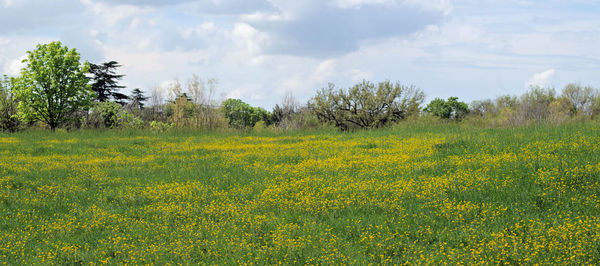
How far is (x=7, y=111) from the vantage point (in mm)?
34219

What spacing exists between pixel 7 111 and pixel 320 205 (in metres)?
33.6

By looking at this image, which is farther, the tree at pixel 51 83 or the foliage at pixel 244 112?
the foliage at pixel 244 112

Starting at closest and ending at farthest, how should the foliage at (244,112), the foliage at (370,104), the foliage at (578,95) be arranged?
the foliage at (370,104) → the foliage at (578,95) → the foliage at (244,112)

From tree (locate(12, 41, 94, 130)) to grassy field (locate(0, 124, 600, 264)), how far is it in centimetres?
2001

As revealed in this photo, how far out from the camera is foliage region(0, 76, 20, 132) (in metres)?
33.8

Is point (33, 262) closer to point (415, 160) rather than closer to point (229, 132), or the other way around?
point (415, 160)

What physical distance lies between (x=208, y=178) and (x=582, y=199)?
8798 millimetres

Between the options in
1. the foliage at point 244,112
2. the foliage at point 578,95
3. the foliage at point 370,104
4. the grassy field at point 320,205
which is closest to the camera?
the grassy field at point 320,205

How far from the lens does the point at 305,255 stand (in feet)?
22.2

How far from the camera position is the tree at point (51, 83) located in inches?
1334

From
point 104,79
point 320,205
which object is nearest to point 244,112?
point 104,79

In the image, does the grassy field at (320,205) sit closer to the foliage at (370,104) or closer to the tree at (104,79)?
the foliage at (370,104)

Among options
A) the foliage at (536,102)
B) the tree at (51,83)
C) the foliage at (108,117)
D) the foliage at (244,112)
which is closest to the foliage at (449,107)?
the foliage at (536,102)

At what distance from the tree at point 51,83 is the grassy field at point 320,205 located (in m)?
20.0
